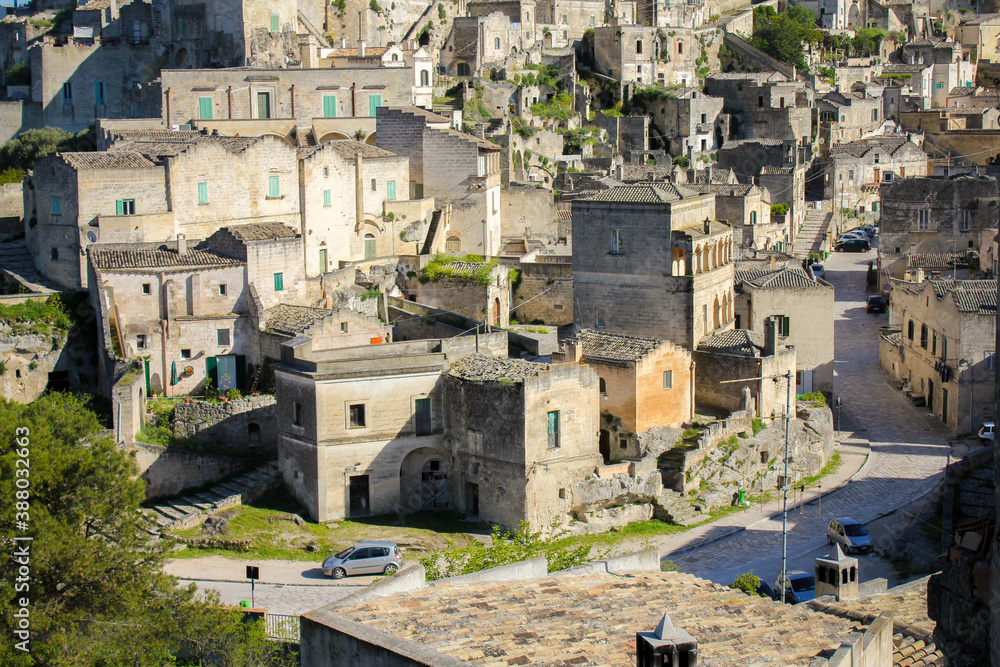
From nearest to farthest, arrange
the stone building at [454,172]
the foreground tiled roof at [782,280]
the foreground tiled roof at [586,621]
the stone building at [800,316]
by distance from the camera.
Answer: the foreground tiled roof at [586,621] < the stone building at [800,316] < the foreground tiled roof at [782,280] < the stone building at [454,172]

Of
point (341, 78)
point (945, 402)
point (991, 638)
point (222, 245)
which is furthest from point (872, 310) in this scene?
point (991, 638)

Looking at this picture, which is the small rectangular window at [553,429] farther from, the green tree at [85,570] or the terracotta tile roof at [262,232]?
the terracotta tile roof at [262,232]

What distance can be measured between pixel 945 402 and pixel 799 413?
577cm

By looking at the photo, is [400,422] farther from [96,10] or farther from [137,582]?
[96,10]

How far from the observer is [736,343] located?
42531 millimetres

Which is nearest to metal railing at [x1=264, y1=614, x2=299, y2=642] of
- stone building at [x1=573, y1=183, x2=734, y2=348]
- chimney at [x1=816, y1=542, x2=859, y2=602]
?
chimney at [x1=816, y1=542, x2=859, y2=602]

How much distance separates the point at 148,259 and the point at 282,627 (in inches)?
702

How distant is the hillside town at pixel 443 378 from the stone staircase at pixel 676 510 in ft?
0.22

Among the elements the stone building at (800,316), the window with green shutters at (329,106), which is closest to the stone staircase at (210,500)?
the stone building at (800,316)

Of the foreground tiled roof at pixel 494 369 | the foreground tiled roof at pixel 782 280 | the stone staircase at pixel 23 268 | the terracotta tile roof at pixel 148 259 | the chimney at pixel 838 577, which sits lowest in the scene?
the chimney at pixel 838 577

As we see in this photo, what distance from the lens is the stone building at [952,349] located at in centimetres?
4391

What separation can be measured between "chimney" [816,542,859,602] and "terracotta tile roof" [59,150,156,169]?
2956cm

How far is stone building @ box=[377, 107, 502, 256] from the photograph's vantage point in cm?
5294

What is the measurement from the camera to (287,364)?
37156 millimetres
